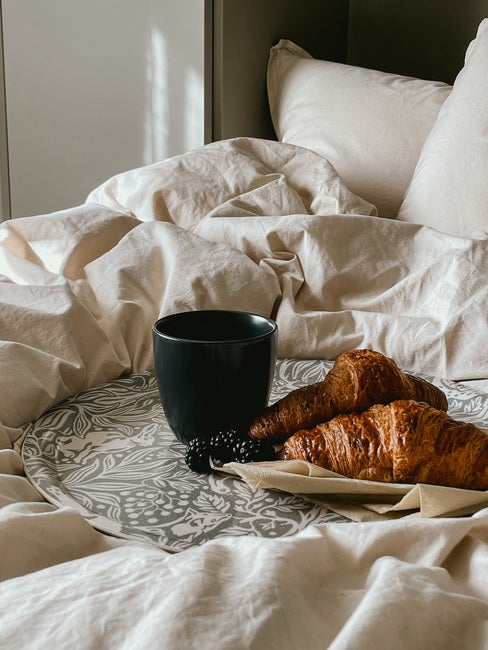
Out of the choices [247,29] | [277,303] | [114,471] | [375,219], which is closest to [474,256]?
[375,219]

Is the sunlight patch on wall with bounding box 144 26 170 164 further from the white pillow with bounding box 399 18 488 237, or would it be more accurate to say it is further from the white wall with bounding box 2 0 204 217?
the white pillow with bounding box 399 18 488 237

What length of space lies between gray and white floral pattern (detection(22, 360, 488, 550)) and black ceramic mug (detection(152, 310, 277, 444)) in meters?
0.03

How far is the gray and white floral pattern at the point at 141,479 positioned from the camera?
57 cm

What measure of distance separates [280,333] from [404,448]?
40 centimetres

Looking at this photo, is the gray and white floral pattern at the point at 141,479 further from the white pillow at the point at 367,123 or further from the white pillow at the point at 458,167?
the white pillow at the point at 367,123

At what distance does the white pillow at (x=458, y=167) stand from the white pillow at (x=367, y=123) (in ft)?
0.32

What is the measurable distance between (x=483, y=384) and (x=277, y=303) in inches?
10.9

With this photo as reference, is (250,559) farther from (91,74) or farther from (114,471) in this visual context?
(91,74)

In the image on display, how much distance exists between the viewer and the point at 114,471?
66 centimetres

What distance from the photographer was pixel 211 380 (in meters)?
0.68

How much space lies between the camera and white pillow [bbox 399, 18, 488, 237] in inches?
52.7

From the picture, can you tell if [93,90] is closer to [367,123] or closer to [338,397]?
[367,123]

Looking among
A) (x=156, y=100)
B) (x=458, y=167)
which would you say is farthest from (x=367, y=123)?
(x=156, y=100)

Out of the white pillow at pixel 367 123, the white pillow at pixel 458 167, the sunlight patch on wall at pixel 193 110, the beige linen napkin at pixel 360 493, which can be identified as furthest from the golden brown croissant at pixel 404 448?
the sunlight patch on wall at pixel 193 110
